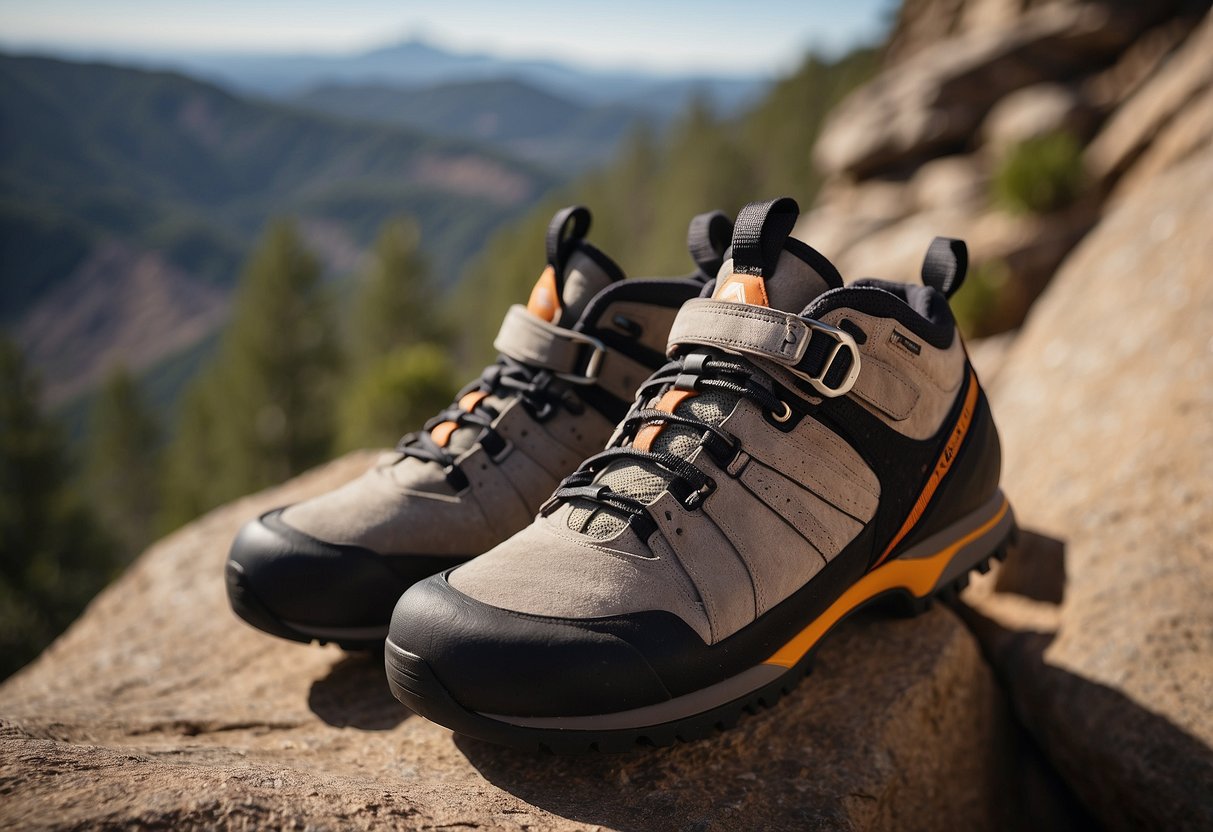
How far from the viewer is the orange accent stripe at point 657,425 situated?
181 cm

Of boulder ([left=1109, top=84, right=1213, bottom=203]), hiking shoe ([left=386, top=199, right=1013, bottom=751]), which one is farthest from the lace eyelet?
boulder ([left=1109, top=84, right=1213, bottom=203])

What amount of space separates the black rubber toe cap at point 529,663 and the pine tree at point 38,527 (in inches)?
1152

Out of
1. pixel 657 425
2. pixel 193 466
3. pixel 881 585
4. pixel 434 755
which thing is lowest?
pixel 193 466

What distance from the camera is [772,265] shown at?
1.84 metres

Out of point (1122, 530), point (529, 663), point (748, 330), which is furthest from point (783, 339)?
point (1122, 530)

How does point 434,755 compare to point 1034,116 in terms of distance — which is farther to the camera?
point 1034,116

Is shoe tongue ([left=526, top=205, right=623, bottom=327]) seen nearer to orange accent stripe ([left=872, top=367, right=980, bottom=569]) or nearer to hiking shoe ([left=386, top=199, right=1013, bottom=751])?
hiking shoe ([left=386, top=199, right=1013, bottom=751])

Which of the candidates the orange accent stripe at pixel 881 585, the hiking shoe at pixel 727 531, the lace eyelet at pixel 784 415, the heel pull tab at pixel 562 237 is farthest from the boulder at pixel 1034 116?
the lace eyelet at pixel 784 415

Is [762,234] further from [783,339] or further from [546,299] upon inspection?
[546,299]

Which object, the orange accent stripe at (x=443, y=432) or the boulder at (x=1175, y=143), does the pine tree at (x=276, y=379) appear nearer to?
the boulder at (x=1175, y=143)

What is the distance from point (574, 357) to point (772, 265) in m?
0.62

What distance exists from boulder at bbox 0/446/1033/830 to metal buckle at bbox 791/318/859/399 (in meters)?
0.74

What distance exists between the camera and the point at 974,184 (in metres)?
13.1

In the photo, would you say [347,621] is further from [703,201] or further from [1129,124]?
[703,201]
